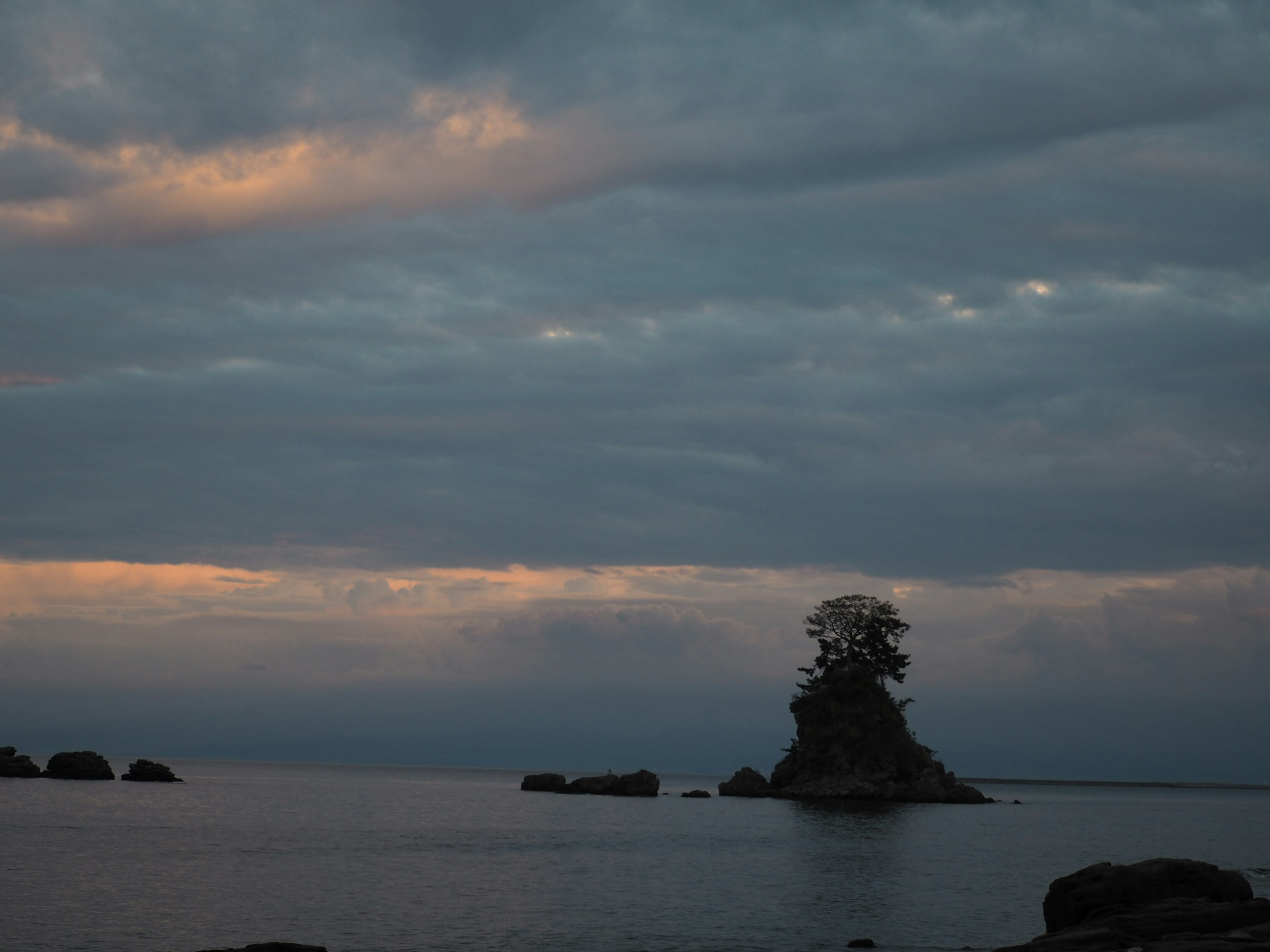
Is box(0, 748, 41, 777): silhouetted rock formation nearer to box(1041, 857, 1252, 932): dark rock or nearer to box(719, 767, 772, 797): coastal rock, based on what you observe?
box(719, 767, 772, 797): coastal rock

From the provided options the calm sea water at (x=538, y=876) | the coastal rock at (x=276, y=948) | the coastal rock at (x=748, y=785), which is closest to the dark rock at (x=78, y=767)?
the calm sea water at (x=538, y=876)

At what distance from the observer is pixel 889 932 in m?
47.4

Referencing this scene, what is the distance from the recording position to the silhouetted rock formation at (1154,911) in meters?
32.3

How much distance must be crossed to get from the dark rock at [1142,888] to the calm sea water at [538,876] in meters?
5.20

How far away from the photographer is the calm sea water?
4516cm

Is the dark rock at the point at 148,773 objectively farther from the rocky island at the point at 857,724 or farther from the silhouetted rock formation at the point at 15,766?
the rocky island at the point at 857,724

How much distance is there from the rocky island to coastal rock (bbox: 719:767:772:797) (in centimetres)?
1674

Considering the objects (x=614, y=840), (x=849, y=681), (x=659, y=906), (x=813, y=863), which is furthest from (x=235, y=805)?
(x=659, y=906)

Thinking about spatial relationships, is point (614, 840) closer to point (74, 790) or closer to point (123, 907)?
point (123, 907)

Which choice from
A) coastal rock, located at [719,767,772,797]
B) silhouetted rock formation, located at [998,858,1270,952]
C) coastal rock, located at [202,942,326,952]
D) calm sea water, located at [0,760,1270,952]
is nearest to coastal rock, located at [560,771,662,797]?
coastal rock, located at [719,767,772,797]

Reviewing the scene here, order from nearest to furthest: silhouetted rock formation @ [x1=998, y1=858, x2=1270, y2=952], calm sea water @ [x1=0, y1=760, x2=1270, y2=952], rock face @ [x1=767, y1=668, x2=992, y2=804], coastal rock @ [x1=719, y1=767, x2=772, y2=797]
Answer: silhouetted rock formation @ [x1=998, y1=858, x2=1270, y2=952] < calm sea water @ [x1=0, y1=760, x2=1270, y2=952] < rock face @ [x1=767, y1=668, x2=992, y2=804] < coastal rock @ [x1=719, y1=767, x2=772, y2=797]

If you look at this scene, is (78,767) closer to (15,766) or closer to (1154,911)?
(15,766)

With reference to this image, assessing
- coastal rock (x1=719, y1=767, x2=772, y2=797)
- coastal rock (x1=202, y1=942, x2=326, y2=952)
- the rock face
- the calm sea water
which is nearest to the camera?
coastal rock (x1=202, y1=942, x2=326, y2=952)

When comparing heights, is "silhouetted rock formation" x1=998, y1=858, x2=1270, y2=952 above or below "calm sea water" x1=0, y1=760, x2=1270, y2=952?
above
